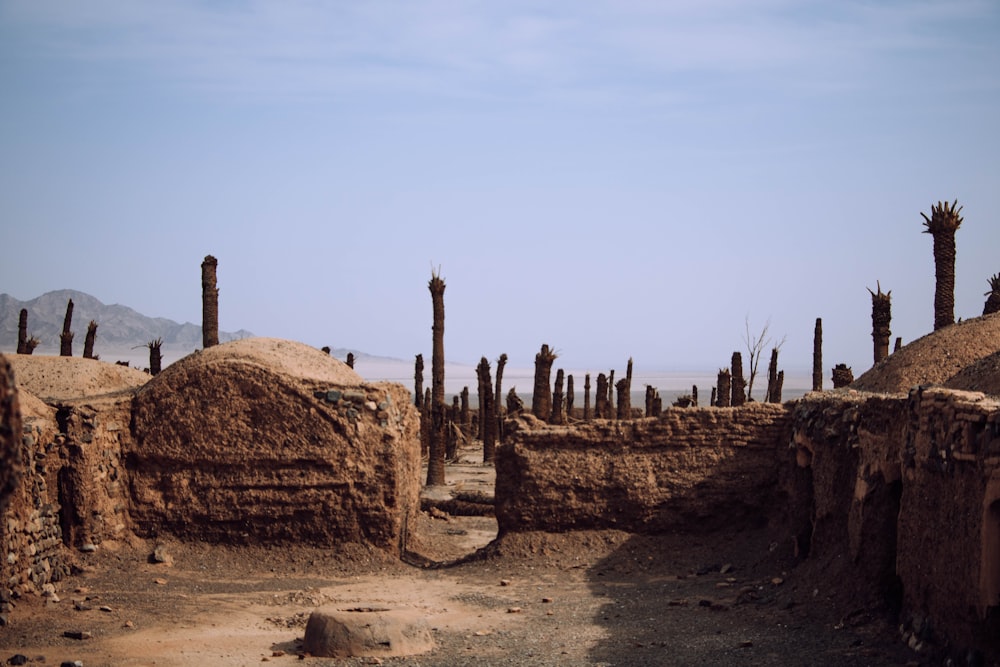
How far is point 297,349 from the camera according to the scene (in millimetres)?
17609

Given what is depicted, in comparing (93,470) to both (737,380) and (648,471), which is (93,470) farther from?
(737,380)

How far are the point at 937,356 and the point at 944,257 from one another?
766cm

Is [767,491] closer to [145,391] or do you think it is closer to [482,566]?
[482,566]

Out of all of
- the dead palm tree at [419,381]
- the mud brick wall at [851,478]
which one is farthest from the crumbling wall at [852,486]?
the dead palm tree at [419,381]

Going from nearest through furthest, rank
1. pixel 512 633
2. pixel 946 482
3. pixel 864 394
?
pixel 946 482
pixel 512 633
pixel 864 394

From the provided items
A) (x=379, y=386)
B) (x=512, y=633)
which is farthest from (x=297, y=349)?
(x=512, y=633)

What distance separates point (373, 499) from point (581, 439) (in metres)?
3.08

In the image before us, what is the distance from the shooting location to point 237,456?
16.0 metres

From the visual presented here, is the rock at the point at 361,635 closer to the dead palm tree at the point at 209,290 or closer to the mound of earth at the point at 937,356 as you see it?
the mound of earth at the point at 937,356

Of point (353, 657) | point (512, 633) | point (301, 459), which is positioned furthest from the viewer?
point (301, 459)

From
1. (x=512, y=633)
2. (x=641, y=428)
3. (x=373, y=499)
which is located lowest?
(x=512, y=633)

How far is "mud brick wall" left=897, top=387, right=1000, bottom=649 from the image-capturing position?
9312mm

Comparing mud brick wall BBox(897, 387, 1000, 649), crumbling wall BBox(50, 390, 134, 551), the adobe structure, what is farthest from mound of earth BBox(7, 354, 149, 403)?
mud brick wall BBox(897, 387, 1000, 649)

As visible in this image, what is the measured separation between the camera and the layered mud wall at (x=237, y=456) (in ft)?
52.6
